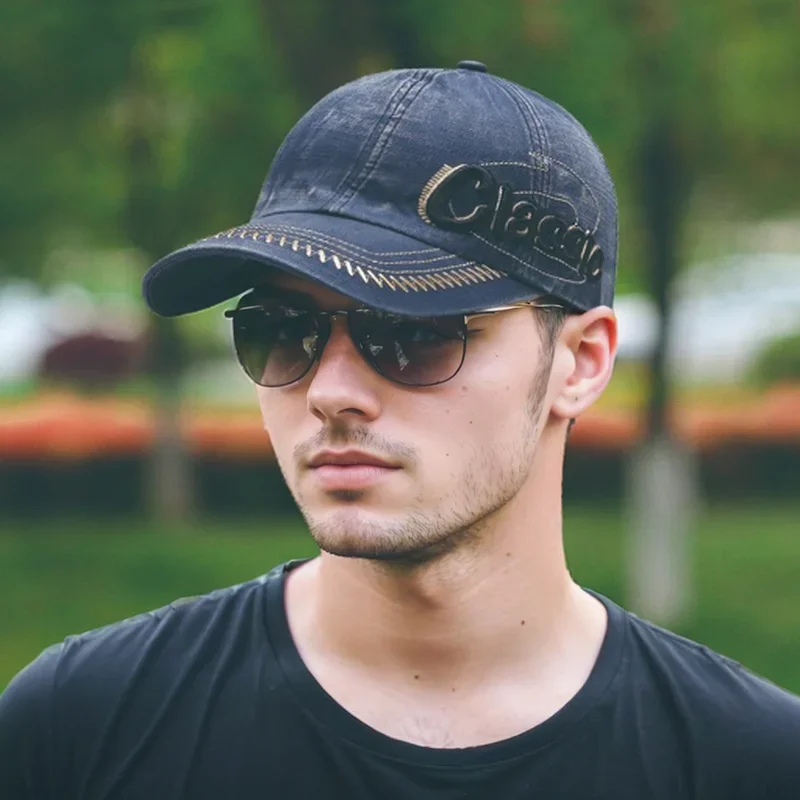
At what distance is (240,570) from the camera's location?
9805 mm

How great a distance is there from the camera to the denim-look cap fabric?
206 cm

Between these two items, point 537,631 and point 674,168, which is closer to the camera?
point 537,631

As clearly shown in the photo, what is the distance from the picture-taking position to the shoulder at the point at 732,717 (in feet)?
7.16

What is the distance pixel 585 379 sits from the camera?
7.63 feet

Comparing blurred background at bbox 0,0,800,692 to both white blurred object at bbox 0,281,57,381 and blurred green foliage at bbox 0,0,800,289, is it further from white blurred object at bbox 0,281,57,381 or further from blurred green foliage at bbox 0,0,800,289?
white blurred object at bbox 0,281,57,381

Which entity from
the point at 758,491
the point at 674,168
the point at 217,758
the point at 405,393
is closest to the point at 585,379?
the point at 405,393

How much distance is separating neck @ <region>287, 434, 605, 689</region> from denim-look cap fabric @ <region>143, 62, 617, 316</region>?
375 mm

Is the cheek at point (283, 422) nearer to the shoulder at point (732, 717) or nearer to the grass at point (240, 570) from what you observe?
the shoulder at point (732, 717)

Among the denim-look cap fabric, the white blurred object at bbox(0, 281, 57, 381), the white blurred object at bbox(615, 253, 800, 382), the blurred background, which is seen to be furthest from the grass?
the white blurred object at bbox(0, 281, 57, 381)

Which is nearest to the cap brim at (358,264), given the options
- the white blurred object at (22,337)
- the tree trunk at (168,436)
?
the tree trunk at (168,436)

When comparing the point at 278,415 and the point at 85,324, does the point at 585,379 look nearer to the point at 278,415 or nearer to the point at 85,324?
the point at 278,415

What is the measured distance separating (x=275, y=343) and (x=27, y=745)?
700mm

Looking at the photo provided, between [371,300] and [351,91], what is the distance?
422mm

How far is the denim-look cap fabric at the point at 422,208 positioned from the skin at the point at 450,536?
3.4 inches
